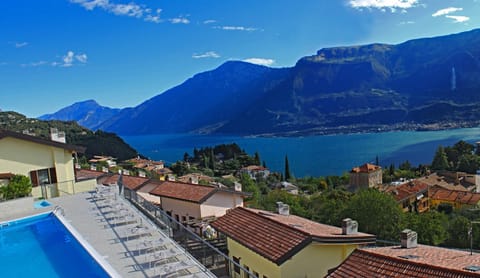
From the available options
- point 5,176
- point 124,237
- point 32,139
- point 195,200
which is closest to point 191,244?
point 124,237

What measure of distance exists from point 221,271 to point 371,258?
4.61 m

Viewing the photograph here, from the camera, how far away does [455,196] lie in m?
48.0

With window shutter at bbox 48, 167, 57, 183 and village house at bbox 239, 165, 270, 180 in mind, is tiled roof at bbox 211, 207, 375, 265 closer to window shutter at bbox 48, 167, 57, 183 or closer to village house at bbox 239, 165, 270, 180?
window shutter at bbox 48, 167, 57, 183

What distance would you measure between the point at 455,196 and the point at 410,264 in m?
45.7

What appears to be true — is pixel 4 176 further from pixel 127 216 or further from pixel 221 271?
pixel 221 271

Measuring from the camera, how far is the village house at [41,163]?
555 inches

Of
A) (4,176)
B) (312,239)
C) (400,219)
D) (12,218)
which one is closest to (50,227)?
(12,218)

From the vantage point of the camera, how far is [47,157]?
584 inches

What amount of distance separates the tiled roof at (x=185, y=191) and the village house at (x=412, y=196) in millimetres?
33096

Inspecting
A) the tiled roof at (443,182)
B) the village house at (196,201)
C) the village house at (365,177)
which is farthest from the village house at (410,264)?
the village house at (365,177)

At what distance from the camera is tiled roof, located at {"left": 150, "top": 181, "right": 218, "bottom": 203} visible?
1897cm

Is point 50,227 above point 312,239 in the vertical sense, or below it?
above

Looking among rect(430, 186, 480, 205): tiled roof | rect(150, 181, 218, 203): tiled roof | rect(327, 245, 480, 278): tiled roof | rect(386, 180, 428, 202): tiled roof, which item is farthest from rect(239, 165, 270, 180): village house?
rect(327, 245, 480, 278): tiled roof

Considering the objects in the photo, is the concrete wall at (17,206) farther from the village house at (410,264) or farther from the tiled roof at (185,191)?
the village house at (410,264)
